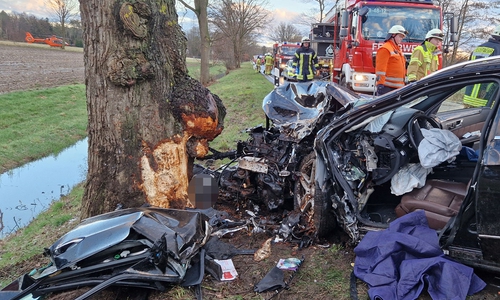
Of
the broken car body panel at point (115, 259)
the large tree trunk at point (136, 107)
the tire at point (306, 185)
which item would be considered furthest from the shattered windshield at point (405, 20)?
the broken car body panel at point (115, 259)

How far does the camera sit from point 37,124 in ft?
45.2

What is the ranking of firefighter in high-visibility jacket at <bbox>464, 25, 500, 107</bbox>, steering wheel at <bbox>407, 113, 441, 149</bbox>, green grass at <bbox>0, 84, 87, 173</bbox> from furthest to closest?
1. green grass at <bbox>0, 84, 87, 173</bbox>
2. firefighter in high-visibility jacket at <bbox>464, 25, 500, 107</bbox>
3. steering wheel at <bbox>407, 113, 441, 149</bbox>

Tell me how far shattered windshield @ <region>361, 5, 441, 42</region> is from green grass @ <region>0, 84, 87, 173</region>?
991 cm

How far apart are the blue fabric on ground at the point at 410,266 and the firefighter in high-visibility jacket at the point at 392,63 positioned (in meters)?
4.31

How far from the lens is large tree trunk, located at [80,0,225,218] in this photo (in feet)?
11.1

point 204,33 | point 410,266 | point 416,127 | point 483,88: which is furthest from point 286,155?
point 204,33

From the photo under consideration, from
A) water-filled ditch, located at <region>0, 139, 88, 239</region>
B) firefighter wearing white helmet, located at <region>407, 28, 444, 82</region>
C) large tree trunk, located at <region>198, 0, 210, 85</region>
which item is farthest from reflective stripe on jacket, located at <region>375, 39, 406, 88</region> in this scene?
large tree trunk, located at <region>198, 0, 210, 85</region>

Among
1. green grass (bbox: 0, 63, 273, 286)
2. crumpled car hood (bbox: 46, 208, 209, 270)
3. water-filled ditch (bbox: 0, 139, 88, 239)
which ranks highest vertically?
crumpled car hood (bbox: 46, 208, 209, 270)

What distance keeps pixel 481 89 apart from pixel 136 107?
4.38 meters

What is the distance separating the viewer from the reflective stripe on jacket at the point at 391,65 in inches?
254

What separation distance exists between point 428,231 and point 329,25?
43.3ft

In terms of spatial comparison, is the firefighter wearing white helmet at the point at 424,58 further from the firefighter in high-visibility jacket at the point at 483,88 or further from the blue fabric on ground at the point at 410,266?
the blue fabric on ground at the point at 410,266

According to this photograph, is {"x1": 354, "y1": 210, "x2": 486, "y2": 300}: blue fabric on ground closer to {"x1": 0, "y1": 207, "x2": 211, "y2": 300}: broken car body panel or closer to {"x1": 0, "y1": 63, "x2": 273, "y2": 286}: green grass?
{"x1": 0, "y1": 207, "x2": 211, "y2": 300}: broken car body panel

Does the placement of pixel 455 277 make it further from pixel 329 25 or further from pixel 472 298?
pixel 329 25
